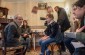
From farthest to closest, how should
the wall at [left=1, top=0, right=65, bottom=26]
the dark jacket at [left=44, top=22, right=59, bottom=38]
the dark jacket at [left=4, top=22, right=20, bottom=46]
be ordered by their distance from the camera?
the wall at [left=1, top=0, right=65, bottom=26]
the dark jacket at [left=44, top=22, right=59, bottom=38]
the dark jacket at [left=4, top=22, right=20, bottom=46]

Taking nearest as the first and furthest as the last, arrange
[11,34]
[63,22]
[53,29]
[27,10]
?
[11,34] → [53,29] → [63,22] → [27,10]

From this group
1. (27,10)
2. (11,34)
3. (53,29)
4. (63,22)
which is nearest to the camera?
(11,34)

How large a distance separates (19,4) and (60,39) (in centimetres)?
550

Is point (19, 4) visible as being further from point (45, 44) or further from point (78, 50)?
point (78, 50)

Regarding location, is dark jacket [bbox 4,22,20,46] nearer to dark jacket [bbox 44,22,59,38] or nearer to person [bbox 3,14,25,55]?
person [bbox 3,14,25,55]

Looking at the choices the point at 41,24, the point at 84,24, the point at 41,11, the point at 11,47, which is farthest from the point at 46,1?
the point at 84,24

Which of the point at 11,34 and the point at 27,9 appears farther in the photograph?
the point at 27,9

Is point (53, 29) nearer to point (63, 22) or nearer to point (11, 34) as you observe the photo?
point (63, 22)

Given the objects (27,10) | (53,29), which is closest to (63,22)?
(53,29)

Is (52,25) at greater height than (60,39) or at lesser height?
greater

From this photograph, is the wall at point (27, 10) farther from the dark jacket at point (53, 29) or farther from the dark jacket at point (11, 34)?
the dark jacket at point (11, 34)

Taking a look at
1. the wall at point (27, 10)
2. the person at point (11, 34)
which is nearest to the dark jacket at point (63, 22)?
the person at point (11, 34)

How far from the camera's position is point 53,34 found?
156 inches

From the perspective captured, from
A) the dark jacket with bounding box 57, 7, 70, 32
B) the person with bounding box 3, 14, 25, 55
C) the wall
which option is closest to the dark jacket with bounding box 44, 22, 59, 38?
the dark jacket with bounding box 57, 7, 70, 32
